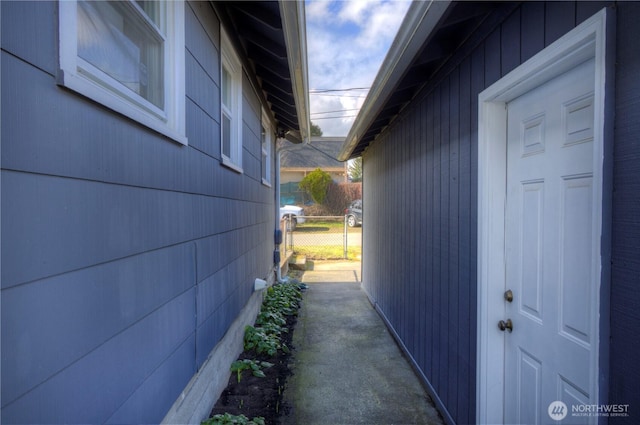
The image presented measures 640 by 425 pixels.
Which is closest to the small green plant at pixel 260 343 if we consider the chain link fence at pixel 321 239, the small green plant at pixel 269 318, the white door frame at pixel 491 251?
the small green plant at pixel 269 318

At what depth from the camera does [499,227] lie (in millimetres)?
2010

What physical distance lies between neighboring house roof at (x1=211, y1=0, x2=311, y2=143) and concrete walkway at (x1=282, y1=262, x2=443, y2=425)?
122 inches

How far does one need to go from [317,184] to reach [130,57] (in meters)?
17.0

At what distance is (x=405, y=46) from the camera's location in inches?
88.4

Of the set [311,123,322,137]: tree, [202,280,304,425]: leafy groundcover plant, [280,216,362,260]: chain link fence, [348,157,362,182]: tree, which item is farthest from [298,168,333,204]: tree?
[311,123,322,137]: tree

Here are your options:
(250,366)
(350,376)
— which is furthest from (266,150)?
(350,376)

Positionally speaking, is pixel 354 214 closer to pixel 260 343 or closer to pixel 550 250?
pixel 260 343

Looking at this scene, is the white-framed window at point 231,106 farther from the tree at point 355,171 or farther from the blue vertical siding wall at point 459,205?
the tree at point 355,171

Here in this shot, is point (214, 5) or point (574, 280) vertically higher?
point (214, 5)

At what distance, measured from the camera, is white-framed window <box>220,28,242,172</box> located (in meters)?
3.29

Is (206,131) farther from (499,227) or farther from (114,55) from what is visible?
(499,227)

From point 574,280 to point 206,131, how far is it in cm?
241

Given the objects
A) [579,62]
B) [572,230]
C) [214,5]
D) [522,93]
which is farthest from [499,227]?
[214,5]

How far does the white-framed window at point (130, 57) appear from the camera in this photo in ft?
3.56
